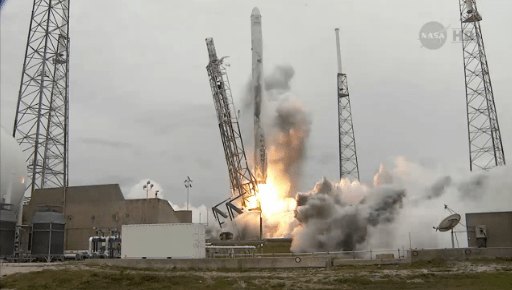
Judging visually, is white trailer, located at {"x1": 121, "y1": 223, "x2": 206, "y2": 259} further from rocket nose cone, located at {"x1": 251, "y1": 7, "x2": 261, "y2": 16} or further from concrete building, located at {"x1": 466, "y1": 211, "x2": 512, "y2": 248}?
rocket nose cone, located at {"x1": 251, "y1": 7, "x2": 261, "y2": 16}

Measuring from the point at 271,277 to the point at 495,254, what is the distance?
24.8m

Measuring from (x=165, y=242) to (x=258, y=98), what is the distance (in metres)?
32.6

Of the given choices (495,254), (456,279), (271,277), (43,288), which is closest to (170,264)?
(271,277)

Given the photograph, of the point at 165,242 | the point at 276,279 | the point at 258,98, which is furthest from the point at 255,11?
the point at 276,279

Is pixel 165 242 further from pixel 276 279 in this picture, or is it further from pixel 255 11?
pixel 255 11

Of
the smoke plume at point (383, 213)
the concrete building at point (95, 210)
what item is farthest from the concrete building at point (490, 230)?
the concrete building at point (95, 210)

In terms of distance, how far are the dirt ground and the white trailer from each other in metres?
8.80

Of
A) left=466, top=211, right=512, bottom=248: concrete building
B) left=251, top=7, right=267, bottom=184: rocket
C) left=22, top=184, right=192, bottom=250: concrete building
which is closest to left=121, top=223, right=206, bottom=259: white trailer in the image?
left=22, top=184, right=192, bottom=250: concrete building

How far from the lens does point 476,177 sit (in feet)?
202

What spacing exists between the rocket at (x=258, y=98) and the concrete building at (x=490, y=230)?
32321 mm

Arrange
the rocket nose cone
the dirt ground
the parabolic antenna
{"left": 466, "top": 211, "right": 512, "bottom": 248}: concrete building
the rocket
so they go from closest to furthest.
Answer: the dirt ground → the parabolic antenna → {"left": 466, "top": 211, "right": 512, "bottom": 248}: concrete building → the rocket → the rocket nose cone

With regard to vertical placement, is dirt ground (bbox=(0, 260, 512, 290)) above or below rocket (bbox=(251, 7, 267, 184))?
below

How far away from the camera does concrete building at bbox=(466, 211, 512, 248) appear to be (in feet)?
181

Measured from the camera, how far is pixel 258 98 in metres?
79.9
